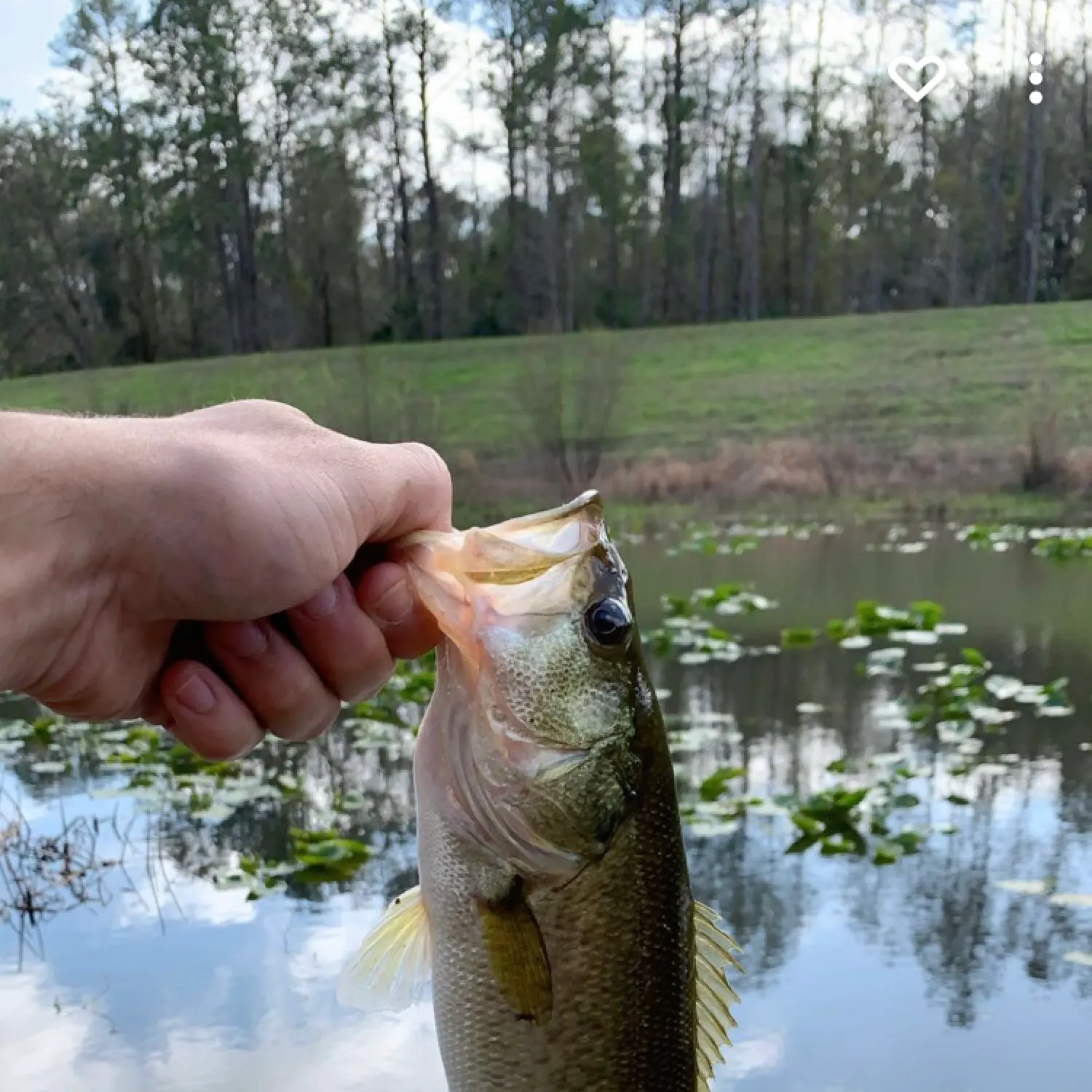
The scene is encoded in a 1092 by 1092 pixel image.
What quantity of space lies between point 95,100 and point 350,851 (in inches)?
440

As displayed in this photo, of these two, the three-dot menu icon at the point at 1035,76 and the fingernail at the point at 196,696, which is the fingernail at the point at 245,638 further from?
the three-dot menu icon at the point at 1035,76

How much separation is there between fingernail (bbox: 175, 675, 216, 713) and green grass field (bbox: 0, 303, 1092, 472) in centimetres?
796

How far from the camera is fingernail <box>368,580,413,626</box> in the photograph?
60.4 inches

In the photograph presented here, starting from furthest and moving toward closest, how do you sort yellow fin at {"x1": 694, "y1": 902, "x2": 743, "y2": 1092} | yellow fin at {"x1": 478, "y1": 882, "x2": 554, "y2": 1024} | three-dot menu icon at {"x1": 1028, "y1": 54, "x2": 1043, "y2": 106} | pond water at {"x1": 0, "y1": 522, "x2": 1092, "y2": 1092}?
three-dot menu icon at {"x1": 1028, "y1": 54, "x2": 1043, "y2": 106}
pond water at {"x1": 0, "y1": 522, "x2": 1092, "y2": 1092}
yellow fin at {"x1": 694, "y1": 902, "x2": 743, "y2": 1092}
yellow fin at {"x1": 478, "y1": 882, "x2": 554, "y2": 1024}

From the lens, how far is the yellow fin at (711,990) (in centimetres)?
136

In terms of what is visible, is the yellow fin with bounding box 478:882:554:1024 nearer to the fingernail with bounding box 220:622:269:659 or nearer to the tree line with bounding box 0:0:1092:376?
the fingernail with bounding box 220:622:269:659

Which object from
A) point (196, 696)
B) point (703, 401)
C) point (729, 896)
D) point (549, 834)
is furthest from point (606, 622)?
point (703, 401)

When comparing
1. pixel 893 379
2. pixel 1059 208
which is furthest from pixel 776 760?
pixel 1059 208

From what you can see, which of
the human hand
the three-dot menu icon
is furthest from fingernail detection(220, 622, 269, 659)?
the three-dot menu icon

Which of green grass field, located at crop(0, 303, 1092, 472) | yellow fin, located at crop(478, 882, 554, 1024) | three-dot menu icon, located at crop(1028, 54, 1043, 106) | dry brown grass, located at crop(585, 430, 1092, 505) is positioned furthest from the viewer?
three-dot menu icon, located at crop(1028, 54, 1043, 106)

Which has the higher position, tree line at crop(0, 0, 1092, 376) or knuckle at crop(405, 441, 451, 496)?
tree line at crop(0, 0, 1092, 376)

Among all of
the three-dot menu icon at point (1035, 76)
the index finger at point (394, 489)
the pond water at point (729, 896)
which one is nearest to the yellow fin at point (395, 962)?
the index finger at point (394, 489)

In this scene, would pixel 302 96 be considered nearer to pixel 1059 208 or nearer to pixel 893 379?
pixel 893 379

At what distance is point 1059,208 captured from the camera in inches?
709
